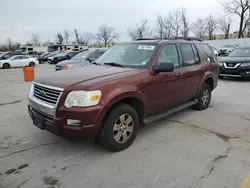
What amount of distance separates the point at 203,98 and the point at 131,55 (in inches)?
98.9

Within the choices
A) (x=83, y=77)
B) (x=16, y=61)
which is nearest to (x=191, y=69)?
(x=83, y=77)

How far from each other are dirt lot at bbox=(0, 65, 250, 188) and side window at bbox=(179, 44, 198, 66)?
1.33 m

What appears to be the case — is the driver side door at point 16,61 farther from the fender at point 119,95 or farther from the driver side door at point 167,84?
the fender at point 119,95

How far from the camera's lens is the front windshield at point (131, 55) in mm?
3870

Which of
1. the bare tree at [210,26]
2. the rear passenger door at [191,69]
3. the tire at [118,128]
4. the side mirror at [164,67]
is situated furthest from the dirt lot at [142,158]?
the bare tree at [210,26]

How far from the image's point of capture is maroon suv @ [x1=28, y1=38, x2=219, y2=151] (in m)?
2.94

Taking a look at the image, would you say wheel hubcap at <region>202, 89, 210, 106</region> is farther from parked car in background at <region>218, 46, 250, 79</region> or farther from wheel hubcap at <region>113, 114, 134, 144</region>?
parked car in background at <region>218, 46, 250, 79</region>

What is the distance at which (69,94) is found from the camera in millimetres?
2916

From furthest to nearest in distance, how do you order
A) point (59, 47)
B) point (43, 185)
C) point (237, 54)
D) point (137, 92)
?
1. point (59, 47)
2. point (237, 54)
3. point (137, 92)
4. point (43, 185)

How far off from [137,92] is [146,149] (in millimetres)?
959

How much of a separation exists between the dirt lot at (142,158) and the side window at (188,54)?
1332mm

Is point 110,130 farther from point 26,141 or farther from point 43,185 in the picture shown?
point 26,141

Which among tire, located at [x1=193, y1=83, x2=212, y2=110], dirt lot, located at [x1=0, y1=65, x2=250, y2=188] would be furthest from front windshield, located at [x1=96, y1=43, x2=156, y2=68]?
tire, located at [x1=193, y1=83, x2=212, y2=110]

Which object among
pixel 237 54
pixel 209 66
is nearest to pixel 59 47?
pixel 237 54
